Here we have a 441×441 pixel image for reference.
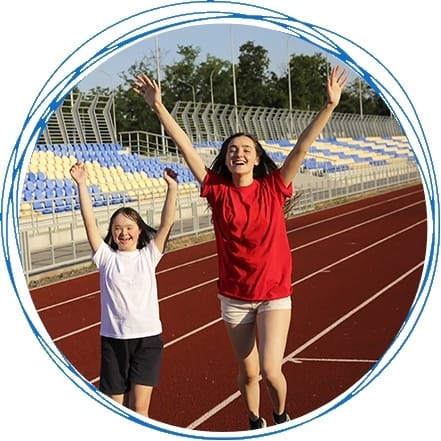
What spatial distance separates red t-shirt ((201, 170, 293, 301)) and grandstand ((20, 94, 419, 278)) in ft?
8.82

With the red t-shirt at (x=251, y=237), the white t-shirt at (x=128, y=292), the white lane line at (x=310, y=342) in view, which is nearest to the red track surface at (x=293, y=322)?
the white lane line at (x=310, y=342)

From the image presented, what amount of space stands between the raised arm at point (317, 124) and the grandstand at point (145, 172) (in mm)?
2681

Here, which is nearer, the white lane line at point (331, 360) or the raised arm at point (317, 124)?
the raised arm at point (317, 124)

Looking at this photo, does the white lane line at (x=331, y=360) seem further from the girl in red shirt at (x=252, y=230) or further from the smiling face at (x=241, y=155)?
the smiling face at (x=241, y=155)

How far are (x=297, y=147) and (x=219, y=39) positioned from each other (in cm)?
69

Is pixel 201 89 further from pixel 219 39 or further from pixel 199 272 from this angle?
pixel 219 39

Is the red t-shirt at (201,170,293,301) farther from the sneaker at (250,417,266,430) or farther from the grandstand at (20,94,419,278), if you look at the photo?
the grandstand at (20,94,419,278)

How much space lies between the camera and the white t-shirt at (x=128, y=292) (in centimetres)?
357

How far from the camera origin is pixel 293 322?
20.6ft

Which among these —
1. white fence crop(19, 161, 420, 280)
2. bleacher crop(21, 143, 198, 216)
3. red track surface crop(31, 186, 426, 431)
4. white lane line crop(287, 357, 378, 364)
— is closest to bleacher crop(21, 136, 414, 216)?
bleacher crop(21, 143, 198, 216)

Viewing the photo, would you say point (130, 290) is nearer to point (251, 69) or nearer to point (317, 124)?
point (317, 124)

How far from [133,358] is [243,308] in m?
0.41

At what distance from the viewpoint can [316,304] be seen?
6.79 metres

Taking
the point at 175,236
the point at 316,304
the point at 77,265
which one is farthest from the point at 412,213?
the point at 316,304
